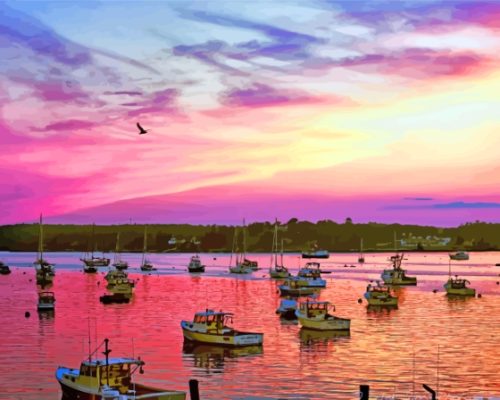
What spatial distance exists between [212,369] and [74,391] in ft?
59.6

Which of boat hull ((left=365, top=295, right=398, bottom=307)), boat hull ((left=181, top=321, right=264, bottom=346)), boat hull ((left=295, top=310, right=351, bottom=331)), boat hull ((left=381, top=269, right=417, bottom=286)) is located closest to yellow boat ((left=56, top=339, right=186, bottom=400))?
boat hull ((left=181, top=321, right=264, bottom=346))

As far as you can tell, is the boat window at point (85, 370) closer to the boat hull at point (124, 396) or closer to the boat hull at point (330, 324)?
the boat hull at point (124, 396)

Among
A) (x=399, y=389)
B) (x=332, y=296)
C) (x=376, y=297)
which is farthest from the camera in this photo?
(x=332, y=296)

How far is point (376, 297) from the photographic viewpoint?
124 metres

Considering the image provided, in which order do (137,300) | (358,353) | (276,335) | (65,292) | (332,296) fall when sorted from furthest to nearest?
(65,292), (332,296), (137,300), (276,335), (358,353)

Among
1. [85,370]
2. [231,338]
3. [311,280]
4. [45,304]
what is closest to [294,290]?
[311,280]

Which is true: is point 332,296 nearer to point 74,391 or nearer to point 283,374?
point 283,374

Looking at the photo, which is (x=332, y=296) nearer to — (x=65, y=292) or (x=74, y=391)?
(x=65, y=292)

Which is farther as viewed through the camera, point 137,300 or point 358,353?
point 137,300

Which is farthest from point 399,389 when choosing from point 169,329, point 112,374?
point 169,329

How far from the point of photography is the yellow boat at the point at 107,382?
43.9 m

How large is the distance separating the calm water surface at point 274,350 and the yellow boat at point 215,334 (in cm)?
98

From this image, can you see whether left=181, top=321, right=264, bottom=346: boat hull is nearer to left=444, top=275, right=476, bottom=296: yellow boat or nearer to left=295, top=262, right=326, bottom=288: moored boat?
left=444, top=275, right=476, bottom=296: yellow boat

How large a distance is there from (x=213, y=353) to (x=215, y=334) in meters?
3.26
